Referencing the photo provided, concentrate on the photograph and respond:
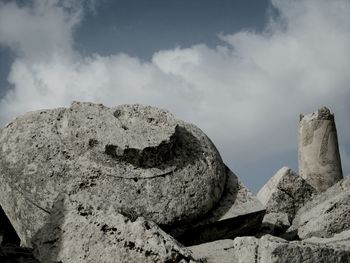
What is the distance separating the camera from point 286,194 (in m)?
A: 8.95

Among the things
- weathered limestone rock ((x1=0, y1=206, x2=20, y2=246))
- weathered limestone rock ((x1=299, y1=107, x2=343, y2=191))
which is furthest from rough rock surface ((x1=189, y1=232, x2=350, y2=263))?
weathered limestone rock ((x1=299, y1=107, x2=343, y2=191))

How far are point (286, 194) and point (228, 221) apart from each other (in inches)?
116

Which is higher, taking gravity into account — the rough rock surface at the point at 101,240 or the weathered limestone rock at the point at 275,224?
the weathered limestone rock at the point at 275,224

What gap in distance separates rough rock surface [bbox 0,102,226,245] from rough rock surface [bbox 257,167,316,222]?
2604mm

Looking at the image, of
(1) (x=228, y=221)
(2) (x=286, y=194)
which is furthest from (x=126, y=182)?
(2) (x=286, y=194)

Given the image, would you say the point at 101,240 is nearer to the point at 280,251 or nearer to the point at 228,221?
the point at 280,251

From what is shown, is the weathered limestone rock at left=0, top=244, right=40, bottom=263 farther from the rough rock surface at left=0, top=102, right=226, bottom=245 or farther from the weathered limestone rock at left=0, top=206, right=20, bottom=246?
the weathered limestone rock at left=0, top=206, right=20, bottom=246

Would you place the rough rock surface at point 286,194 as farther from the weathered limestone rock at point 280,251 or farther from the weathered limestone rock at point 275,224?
the weathered limestone rock at point 280,251

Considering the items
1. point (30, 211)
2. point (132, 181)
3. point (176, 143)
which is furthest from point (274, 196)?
point (30, 211)

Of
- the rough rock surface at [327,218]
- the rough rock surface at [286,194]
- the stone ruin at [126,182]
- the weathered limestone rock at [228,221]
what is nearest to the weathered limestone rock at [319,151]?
the rough rock surface at [286,194]

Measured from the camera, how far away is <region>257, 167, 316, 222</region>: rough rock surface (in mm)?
8820

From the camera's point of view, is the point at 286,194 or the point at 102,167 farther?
the point at 286,194

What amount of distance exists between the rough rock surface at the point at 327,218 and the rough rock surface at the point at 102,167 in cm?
122

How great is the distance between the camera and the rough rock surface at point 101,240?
4172mm
